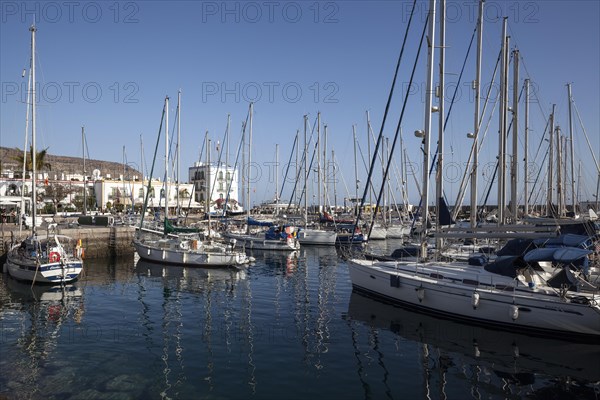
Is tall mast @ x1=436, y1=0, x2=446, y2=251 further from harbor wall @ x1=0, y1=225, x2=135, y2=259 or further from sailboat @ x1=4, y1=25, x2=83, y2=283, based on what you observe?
harbor wall @ x1=0, y1=225, x2=135, y2=259

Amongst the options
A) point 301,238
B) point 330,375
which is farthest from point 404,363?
point 301,238

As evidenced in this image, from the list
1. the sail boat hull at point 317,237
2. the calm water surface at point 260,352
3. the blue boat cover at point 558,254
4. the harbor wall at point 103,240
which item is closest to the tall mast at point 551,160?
the sail boat hull at point 317,237

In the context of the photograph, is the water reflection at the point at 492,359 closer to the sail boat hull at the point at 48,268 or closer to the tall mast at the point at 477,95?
the tall mast at the point at 477,95

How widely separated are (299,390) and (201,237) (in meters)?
30.5

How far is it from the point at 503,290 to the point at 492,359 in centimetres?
362

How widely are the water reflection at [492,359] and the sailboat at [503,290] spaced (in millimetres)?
543

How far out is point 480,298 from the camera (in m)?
17.2

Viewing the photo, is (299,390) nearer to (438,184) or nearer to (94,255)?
(438,184)

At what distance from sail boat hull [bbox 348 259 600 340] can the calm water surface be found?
549mm

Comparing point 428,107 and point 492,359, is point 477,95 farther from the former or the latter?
point 492,359

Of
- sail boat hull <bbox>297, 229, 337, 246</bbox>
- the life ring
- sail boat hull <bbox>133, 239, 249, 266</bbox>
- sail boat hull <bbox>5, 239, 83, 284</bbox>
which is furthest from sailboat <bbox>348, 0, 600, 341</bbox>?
sail boat hull <bbox>297, 229, 337, 246</bbox>

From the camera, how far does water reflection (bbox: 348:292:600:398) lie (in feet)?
39.5

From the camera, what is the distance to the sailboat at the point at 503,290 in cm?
1544

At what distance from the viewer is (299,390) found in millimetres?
11742
